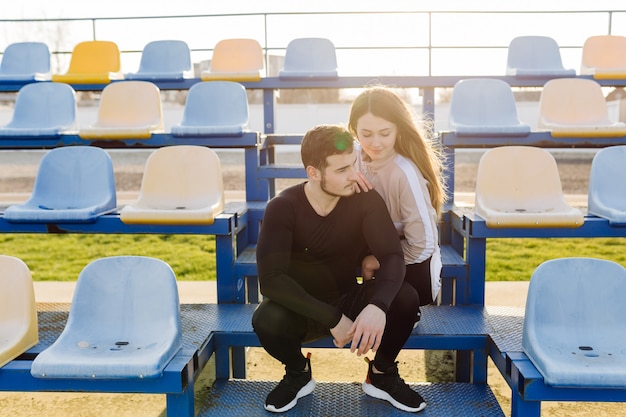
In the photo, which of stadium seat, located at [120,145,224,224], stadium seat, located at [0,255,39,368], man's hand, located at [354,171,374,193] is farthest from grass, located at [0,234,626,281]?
man's hand, located at [354,171,374,193]

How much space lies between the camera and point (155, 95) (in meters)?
4.22

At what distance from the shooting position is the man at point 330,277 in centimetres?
172

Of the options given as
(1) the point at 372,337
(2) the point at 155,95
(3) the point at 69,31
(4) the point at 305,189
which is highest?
(3) the point at 69,31

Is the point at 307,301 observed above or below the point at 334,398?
above

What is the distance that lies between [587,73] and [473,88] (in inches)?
68.9

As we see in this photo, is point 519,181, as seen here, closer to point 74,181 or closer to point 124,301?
point 124,301

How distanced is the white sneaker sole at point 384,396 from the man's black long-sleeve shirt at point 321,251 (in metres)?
0.34

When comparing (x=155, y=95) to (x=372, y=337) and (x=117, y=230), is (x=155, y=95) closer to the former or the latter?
(x=117, y=230)

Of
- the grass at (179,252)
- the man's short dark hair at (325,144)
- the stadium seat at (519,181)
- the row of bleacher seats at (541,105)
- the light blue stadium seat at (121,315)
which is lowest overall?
the grass at (179,252)

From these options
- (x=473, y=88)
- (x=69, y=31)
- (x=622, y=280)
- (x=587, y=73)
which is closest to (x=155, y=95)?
(x=473, y=88)

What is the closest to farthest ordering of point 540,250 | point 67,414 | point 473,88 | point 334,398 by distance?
1. point 334,398
2. point 67,414
3. point 473,88
4. point 540,250

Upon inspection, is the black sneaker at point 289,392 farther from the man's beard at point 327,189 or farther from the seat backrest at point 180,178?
the seat backrest at point 180,178

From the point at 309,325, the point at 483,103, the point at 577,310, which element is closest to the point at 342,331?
the point at 309,325

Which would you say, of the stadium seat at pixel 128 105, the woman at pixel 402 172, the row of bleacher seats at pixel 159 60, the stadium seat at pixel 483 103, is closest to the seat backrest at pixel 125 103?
the stadium seat at pixel 128 105
